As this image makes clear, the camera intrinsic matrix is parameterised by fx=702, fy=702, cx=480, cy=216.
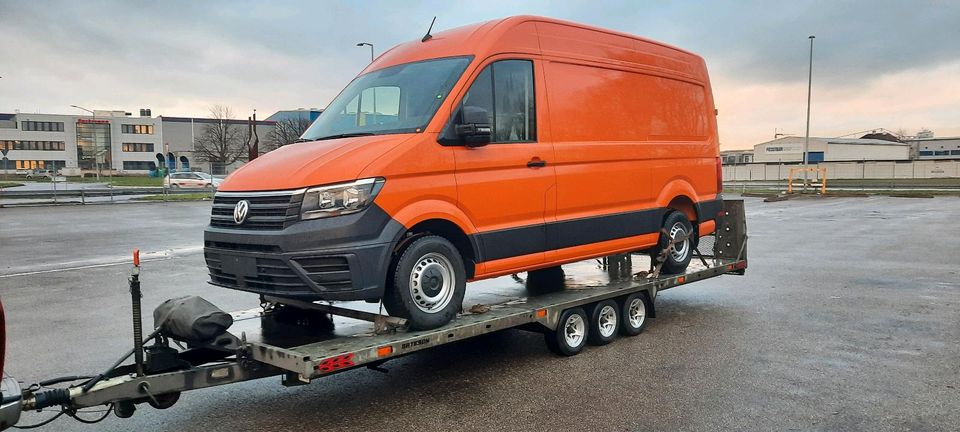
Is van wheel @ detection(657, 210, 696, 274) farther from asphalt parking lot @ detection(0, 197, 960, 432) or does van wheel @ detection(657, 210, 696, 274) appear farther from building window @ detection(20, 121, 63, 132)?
building window @ detection(20, 121, 63, 132)

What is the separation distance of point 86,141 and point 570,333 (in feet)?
385

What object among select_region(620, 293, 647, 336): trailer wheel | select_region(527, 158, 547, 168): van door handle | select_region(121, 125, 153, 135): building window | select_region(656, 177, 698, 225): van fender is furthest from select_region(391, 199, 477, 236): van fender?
select_region(121, 125, 153, 135): building window

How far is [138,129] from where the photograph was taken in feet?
353

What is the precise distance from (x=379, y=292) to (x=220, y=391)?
166 cm

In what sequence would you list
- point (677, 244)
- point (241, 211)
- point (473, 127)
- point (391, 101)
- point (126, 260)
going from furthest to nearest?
point (126, 260) < point (677, 244) < point (391, 101) < point (473, 127) < point (241, 211)

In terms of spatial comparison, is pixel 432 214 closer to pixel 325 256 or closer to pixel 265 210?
pixel 325 256

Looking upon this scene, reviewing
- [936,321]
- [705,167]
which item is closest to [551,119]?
[705,167]

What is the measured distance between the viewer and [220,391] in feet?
18.2

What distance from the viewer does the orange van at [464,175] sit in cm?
494

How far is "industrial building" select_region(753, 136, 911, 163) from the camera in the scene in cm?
9506

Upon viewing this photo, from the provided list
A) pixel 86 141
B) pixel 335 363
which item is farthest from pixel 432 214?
pixel 86 141

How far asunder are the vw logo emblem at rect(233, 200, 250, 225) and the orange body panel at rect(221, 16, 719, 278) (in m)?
0.12

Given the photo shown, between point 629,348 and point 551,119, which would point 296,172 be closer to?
point 551,119

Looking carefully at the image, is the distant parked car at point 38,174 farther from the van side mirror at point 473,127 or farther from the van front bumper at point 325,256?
the van side mirror at point 473,127
